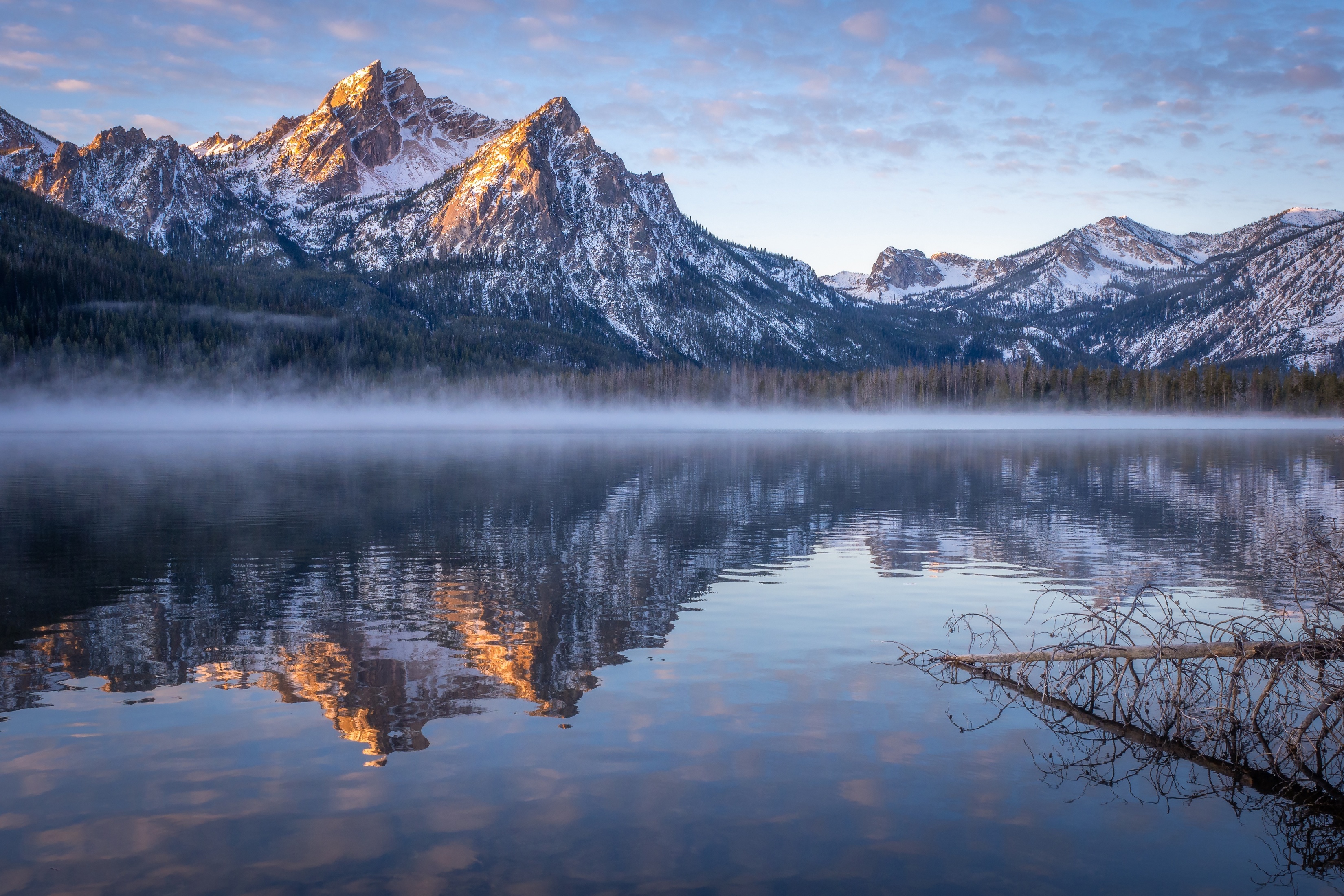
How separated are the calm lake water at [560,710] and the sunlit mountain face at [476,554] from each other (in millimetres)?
161

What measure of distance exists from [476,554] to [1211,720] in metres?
22.6

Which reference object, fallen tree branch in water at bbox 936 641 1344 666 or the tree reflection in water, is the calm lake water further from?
fallen tree branch in water at bbox 936 641 1344 666

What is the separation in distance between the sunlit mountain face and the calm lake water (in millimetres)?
161

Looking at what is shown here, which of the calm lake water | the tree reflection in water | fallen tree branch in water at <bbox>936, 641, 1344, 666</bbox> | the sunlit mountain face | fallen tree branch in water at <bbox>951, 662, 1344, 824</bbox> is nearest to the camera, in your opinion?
the calm lake water

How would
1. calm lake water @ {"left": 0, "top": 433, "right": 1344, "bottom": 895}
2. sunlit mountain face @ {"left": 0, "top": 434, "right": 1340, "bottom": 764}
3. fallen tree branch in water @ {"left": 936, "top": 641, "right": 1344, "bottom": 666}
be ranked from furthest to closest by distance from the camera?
sunlit mountain face @ {"left": 0, "top": 434, "right": 1340, "bottom": 764}
fallen tree branch in water @ {"left": 936, "top": 641, "right": 1344, "bottom": 666}
calm lake water @ {"left": 0, "top": 433, "right": 1344, "bottom": 895}

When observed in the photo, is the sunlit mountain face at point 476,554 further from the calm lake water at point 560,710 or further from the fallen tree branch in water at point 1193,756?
the fallen tree branch in water at point 1193,756

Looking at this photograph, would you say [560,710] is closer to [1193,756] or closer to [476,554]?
[1193,756]

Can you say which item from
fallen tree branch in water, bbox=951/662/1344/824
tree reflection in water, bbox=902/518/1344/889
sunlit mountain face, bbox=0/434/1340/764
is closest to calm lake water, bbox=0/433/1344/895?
sunlit mountain face, bbox=0/434/1340/764

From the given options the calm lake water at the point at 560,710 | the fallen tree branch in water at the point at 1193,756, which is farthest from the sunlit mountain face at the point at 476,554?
the fallen tree branch in water at the point at 1193,756

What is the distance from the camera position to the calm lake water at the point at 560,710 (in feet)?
32.3

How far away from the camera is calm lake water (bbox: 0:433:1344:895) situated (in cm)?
984

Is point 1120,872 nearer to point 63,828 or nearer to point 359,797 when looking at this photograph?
point 359,797

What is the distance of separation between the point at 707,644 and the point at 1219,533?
83.8ft

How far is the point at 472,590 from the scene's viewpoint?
79.9 feet
